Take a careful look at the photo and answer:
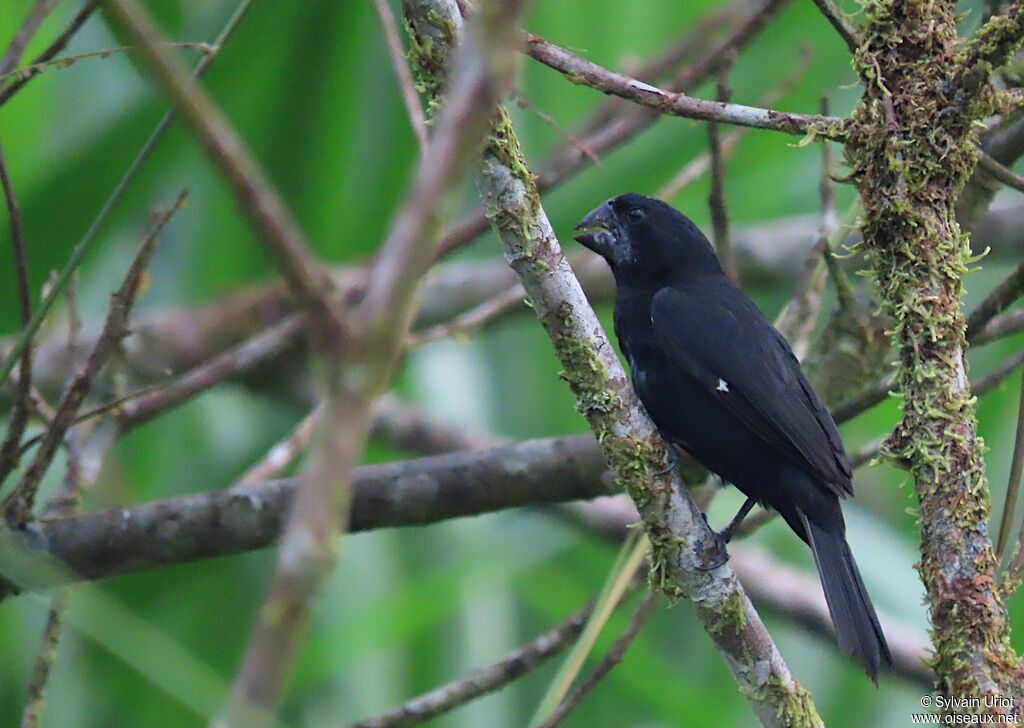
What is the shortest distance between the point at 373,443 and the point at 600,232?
1.64m

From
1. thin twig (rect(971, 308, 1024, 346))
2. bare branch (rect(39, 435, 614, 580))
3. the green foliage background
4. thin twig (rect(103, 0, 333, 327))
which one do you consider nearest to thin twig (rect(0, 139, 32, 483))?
bare branch (rect(39, 435, 614, 580))

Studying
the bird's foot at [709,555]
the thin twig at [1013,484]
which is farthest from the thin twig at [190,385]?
the thin twig at [1013,484]

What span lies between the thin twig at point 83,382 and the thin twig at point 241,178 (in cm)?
182

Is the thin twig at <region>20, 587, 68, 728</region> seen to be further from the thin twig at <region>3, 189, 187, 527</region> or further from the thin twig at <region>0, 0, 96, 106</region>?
the thin twig at <region>0, 0, 96, 106</region>

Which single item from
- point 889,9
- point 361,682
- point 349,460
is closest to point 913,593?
point 361,682

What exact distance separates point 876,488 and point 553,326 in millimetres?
4885

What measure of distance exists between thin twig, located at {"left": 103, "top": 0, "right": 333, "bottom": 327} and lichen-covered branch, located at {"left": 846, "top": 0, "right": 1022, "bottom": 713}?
1.69m

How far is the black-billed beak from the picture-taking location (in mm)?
3391

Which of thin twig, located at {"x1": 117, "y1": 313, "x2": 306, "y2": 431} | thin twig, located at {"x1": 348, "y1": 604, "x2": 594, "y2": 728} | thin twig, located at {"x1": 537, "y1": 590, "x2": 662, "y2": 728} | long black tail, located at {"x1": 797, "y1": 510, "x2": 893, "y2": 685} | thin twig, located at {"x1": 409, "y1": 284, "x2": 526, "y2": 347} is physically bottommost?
long black tail, located at {"x1": 797, "y1": 510, "x2": 893, "y2": 685}

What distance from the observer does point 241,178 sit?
671mm

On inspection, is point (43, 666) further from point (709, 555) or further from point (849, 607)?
point (849, 607)

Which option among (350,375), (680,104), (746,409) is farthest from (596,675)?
(350,375)

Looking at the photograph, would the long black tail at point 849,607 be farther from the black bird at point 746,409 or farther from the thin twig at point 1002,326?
the thin twig at point 1002,326

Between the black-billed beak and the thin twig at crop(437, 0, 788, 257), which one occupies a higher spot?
the thin twig at crop(437, 0, 788, 257)
